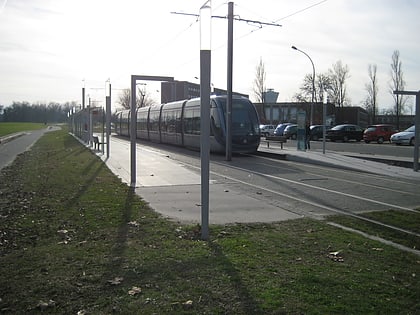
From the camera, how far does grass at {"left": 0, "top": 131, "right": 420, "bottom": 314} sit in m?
4.48

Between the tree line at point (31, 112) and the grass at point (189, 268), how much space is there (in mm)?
134325

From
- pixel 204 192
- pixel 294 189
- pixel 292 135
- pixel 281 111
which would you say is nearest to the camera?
pixel 204 192

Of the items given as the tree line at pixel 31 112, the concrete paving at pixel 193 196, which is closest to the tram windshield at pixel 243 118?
the concrete paving at pixel 193 196

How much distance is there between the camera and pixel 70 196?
36.7 feet

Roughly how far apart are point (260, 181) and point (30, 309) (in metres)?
11.0

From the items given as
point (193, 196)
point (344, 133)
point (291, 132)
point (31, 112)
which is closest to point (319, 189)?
point (193, 196)

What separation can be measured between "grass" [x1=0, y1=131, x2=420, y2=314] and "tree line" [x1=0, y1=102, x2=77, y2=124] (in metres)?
134

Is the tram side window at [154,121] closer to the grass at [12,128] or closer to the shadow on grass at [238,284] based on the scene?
the shadow on grass at [238,284]

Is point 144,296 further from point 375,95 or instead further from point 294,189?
point 375,95

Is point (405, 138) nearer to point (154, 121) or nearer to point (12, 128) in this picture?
point (154, 121)

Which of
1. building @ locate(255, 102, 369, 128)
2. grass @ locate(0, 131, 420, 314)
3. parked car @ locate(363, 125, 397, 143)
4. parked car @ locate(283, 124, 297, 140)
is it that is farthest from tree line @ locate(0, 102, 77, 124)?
grass @ locate(0, 131, 420, 314)

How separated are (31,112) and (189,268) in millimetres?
147734

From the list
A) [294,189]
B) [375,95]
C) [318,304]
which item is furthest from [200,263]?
[375,95]

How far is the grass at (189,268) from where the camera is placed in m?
4.48
